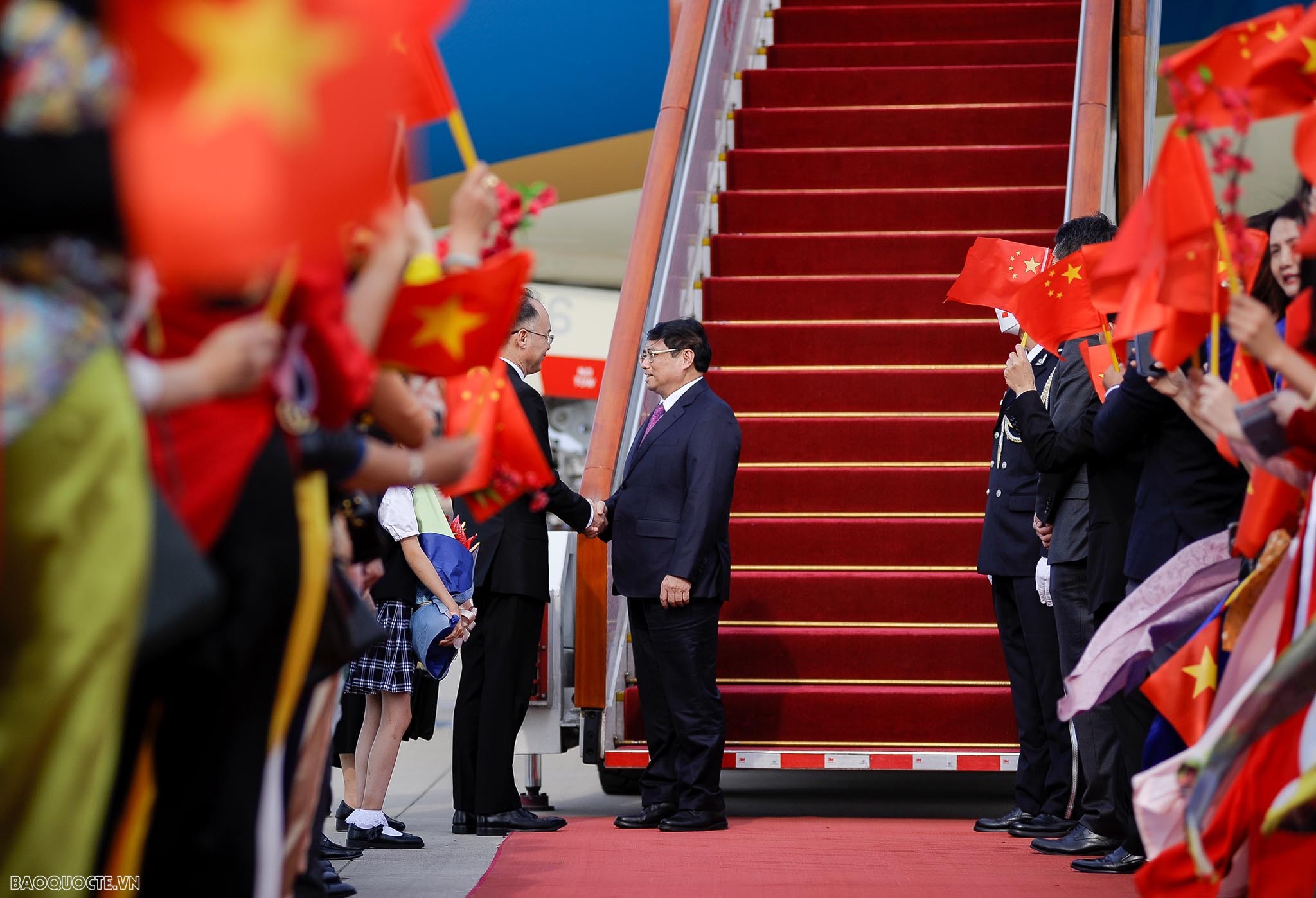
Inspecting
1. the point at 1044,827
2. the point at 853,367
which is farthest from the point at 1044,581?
the point at 853,367

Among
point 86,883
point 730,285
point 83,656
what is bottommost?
point 86,883

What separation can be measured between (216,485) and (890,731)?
11.9ft

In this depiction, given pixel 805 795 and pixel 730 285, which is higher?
pixel 730 285

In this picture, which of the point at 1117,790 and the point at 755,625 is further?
the point at 755,625

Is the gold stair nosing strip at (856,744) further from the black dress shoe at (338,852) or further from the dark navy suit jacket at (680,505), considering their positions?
the black dress shoe at (338,852)

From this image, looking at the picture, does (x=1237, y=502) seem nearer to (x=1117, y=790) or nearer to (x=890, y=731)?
(x=1117, y=790)

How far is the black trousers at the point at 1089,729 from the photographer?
4.02 m

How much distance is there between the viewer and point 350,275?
7.45 ft

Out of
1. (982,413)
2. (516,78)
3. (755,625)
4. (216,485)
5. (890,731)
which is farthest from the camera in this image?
(516,78)

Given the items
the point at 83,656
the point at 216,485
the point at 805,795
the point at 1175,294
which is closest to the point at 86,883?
the point at 83,656

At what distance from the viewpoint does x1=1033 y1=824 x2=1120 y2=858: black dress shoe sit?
4035mm

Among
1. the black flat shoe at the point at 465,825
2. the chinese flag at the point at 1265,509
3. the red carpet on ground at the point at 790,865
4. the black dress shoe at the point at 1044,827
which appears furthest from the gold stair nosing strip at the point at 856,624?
the chinese flag at the point at 1265,509

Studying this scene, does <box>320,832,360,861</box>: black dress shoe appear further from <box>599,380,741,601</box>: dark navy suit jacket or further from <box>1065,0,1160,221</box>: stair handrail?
<box>1065,0,1160,221</box>: stair handrail

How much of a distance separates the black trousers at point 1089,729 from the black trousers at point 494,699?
1.66 m
